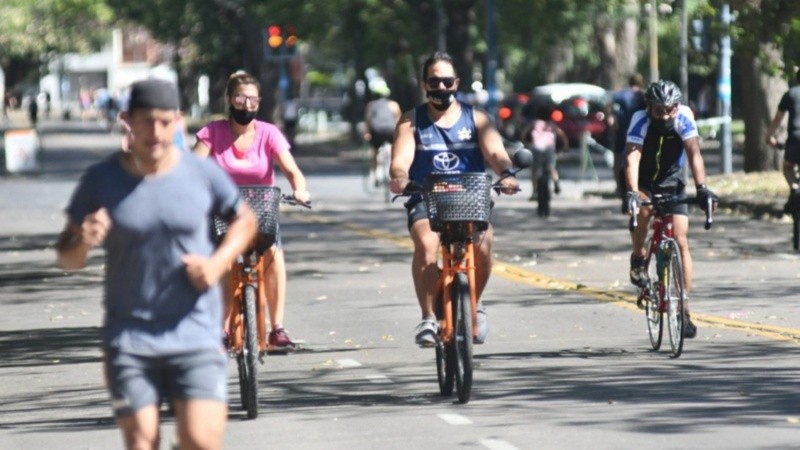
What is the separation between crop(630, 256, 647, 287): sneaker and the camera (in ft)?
42.5

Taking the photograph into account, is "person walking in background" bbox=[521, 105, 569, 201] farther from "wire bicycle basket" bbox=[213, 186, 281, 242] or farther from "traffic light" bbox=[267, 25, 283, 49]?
"traffic light" bbox=[267, 25, 283, 49]

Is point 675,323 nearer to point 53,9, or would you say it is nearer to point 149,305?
point 149,305

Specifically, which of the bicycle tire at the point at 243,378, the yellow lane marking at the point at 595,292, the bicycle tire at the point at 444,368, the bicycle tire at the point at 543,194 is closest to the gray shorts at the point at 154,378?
the bicycle tire at the point at 243,378

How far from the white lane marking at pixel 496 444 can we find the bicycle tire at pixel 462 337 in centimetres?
99

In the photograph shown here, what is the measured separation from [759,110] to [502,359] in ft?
64.9

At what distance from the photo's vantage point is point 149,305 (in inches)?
254

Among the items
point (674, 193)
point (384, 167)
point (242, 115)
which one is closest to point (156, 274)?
point (242, 115)

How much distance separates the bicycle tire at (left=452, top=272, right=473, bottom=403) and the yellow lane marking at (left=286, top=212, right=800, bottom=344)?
129 inches

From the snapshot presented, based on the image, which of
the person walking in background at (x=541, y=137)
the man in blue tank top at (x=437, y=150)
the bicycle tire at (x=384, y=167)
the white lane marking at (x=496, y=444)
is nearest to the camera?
the white lane marking at (x=496, y=444)

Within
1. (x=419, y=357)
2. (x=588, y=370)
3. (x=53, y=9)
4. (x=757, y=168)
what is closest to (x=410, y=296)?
(x=419, y=357)

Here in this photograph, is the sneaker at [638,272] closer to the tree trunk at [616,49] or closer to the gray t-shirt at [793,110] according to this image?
the gray t-shirt at [793,110]

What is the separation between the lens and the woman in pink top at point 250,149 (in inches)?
446

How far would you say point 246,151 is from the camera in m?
11.4

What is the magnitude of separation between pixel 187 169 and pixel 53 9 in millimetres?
100028
